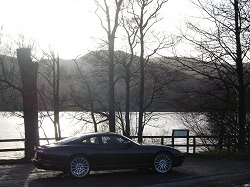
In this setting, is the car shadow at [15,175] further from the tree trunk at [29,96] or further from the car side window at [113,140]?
the tree trunk at [29,96]

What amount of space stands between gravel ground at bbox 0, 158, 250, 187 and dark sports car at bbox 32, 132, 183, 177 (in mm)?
320

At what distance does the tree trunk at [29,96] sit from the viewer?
19109 mm

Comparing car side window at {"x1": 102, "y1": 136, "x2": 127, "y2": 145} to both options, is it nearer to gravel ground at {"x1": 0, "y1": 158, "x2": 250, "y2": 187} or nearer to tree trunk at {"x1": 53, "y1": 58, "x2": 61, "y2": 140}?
gravel ground at {"x1": 0, "y1": 158, "x2": 250, "y2": 187}

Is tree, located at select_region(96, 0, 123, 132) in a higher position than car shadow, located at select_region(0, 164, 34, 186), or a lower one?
higher

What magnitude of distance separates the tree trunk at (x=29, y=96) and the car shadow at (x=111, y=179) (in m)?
6.05

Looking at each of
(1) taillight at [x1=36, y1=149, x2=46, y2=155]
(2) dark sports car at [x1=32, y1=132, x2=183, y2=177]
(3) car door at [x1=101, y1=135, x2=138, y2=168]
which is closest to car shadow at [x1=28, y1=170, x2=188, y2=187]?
(2) dark sports car at [x1=32, y1=132, x2=183, y2=177]

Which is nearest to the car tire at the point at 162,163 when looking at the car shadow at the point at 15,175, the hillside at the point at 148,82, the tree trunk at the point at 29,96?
the car shadow at the point at 15,175

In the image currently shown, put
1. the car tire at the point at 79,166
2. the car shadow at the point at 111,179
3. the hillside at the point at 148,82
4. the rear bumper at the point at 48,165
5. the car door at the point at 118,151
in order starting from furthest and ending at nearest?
the hillside at the point at 148,82 → the car door at the point at 118,151 → the car tire at the point at 79,166 → the rear bumper at the point at 48,165 → the car shadow at the point at 111,179

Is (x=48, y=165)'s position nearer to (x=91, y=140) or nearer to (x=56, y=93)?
(x=91, y=140)

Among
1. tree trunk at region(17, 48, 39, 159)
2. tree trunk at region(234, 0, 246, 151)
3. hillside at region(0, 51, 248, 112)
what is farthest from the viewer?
hillside at region(0, 51, 248, 112)

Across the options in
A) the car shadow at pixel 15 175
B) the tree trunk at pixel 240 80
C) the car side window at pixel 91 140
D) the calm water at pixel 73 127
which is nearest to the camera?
the car shadow at pixel 15 175

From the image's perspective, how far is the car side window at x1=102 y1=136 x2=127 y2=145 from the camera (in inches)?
529

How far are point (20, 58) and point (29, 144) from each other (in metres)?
3.90

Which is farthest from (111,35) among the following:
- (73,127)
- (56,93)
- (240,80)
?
(73,127)
